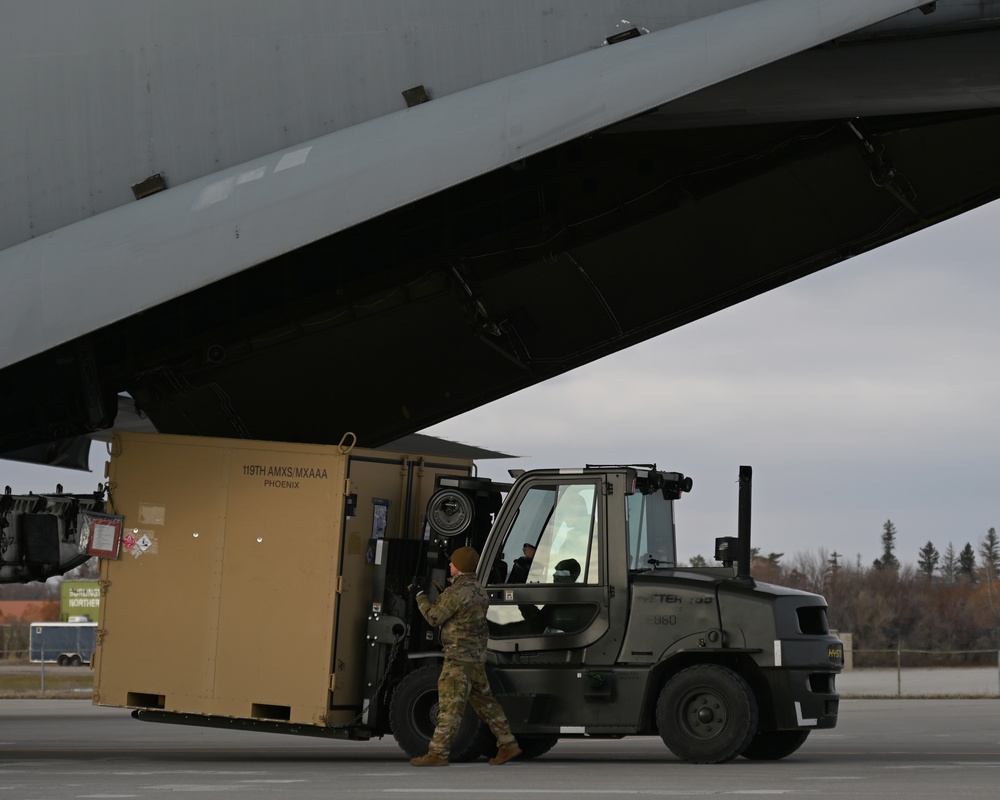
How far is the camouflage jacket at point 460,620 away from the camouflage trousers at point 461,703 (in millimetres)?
81

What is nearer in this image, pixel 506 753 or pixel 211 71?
pixel 506 753

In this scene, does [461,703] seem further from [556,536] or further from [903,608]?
[903,608]

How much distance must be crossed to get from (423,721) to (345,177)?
4.30m

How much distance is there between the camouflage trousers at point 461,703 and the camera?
33.2ft

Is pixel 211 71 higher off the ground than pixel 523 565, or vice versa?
pixel 211 71

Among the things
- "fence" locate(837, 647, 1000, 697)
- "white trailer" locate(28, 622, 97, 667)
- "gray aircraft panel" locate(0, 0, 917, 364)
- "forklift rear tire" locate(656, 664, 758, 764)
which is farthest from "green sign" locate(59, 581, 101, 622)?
"forklift rear tire" locate(656, 664, 758, 764)

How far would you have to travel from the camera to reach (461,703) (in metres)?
10.1

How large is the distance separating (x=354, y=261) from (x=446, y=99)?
2.74 meters

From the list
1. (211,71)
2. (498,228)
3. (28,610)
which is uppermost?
(211,71)

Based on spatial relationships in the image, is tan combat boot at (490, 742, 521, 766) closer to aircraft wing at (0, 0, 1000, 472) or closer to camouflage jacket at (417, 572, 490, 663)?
camouflage jacket at (417, 572, 490, 663)

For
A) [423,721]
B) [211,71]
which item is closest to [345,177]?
[211,71]

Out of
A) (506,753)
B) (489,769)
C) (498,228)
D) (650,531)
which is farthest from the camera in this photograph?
(498,228)

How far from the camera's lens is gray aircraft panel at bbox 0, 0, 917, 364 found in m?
10.1

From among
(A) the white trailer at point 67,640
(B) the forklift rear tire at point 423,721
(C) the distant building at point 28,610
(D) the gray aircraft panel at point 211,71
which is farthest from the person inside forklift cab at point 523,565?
(C) the distant building at point 28,610
